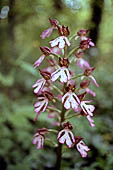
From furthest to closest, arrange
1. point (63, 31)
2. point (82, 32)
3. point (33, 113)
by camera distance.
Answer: point (33, 113)
point (82, 32)
point (63, 31)

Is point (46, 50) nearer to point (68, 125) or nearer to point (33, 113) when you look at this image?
point (68, 125)

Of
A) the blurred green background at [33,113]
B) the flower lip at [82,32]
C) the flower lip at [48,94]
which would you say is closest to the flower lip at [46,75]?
the flower lip at [48,94]

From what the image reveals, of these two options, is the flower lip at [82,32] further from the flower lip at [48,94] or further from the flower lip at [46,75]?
the flower lip at [48,94]

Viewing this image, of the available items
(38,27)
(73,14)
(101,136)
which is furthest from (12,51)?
(101,136)

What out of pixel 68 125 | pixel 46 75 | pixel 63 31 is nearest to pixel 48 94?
pixel 46 75

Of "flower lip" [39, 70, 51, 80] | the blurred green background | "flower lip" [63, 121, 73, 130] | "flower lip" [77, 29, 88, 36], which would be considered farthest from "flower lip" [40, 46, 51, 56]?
the blurred green background

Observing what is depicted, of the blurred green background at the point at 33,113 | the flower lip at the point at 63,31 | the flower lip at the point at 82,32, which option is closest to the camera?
the flower lip at the point at 63,31

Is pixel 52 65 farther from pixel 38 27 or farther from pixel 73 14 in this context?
pixel 38 27

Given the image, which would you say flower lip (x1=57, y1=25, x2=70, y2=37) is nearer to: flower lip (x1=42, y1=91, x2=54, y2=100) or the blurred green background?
flower lip (x1=42, y1=91, x2=54, y2=100)

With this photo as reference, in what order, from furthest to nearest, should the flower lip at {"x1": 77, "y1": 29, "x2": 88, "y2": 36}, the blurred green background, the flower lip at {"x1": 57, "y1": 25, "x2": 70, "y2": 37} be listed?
the blurred green background
the flower lip at {"x1": 77, "y1": 29, "x2": 88, "y2": 36}
the flower lip at {"x1": 57, "y1": 25, "x2": 70, "y2": 37}

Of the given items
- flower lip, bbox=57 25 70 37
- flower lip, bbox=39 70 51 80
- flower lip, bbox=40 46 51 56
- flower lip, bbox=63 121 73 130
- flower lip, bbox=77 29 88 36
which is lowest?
flower lip, bbox=63 121 73 130

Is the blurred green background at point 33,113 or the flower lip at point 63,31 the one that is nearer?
the flower lip at point 63,31
